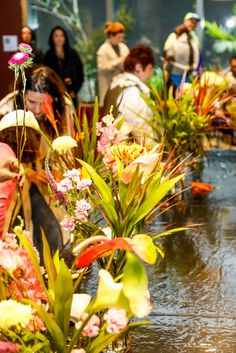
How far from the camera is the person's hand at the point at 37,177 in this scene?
4.36 meters

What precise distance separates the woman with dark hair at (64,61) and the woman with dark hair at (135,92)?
2549 millimetres

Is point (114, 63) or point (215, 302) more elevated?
point (114, 63)

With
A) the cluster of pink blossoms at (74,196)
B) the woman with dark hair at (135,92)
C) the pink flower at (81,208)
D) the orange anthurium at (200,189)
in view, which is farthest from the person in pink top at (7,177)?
the orange anthurium at (200,189)

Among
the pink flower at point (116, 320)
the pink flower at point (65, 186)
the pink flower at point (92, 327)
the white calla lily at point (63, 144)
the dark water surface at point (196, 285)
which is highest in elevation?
the white calla lily at point (63, 144)

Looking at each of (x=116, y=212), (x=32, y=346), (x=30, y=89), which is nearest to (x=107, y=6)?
(x=30, y=89)

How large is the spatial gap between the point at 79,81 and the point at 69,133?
13.5 ft

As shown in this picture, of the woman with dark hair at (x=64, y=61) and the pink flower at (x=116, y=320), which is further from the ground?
the woman with dark hair at (x=64, y=61)

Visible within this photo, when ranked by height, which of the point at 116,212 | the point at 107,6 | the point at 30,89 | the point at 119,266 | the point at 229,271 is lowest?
the point at 229,271

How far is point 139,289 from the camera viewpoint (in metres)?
1.81

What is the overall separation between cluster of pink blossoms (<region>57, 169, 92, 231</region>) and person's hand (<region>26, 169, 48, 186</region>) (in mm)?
1459

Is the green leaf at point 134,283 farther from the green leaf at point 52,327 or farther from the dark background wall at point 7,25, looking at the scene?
the dark background wall at point 7,25

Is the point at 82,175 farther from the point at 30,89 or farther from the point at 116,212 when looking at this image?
the point at 30,89

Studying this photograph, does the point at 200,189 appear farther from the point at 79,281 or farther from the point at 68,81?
the point at 79,281

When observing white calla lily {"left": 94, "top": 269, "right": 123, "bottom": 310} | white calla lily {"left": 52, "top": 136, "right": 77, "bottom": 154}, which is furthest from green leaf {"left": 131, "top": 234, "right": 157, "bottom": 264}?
white calla lily {"left": 52, "top": 136, "right": 77, "bottom": 154}
